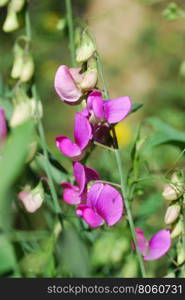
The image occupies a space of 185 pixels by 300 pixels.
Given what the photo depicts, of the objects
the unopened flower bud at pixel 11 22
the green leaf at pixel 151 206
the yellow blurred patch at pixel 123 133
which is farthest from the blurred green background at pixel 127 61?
the unopened flower bud at pixel 11 22

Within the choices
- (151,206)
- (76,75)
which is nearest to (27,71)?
(76,75)

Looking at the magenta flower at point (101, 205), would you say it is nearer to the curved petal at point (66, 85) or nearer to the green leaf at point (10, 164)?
the curved petal at point (66, 85)

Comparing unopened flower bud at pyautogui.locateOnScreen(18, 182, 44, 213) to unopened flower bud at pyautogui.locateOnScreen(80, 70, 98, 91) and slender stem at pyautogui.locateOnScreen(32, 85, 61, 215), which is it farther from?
unopened flower bud at pyautogui.locateOnScreen(80, 70, 98, 91)

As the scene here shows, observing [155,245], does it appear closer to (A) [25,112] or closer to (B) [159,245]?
(B) [159,245]

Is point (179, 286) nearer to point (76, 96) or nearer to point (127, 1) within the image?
point (76, 96)

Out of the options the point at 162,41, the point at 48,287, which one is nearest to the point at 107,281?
the point at 48,287

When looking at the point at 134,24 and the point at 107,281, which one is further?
the point at 134,24

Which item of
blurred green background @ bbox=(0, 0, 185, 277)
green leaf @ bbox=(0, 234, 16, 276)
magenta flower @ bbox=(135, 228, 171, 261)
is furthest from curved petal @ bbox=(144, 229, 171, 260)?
blurred green background @ bbox=(0, 0, 185, 277)
